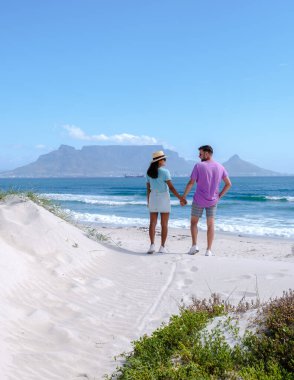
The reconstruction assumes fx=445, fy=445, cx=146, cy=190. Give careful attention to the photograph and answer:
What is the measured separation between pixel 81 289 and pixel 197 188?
128 inches

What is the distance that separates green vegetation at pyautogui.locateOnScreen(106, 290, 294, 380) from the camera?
3.21m

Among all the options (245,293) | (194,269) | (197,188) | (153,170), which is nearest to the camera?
(245,293)

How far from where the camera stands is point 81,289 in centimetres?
629

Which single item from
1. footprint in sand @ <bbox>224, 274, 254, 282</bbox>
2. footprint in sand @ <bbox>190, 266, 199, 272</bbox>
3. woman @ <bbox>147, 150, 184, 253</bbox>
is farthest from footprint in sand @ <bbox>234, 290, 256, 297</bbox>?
woman @ <bbox>147, 150, 184, 253</bbox>

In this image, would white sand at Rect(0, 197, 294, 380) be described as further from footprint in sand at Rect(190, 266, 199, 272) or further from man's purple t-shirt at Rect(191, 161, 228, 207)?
man's purple t-shirt at Rect(191, 161, 228, 207)

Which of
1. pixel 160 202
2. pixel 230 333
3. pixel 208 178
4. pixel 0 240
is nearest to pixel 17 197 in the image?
pixel 0 240

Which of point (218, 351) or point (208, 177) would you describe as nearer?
point (218, 351)

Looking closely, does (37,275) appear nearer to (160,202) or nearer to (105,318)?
(105,318)

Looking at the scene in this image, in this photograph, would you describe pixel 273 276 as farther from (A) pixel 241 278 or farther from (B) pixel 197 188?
(B) pixel 197 188

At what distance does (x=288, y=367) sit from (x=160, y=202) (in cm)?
572

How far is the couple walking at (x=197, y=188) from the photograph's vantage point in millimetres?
8336

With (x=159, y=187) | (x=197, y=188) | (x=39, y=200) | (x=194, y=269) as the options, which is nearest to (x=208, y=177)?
(x=197, y=188)

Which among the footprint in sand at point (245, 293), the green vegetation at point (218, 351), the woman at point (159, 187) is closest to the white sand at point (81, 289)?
the footprint in sand at point (245, 293)

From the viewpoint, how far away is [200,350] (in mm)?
3498
